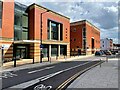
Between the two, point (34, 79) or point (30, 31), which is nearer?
point (34, 79)

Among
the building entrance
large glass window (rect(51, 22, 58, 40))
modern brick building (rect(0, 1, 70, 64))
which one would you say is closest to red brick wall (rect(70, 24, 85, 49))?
modern brick building (rect(0, 1, 70, 64))

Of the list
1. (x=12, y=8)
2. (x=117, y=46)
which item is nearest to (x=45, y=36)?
(x=12, y=8)

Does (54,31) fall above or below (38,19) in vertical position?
below

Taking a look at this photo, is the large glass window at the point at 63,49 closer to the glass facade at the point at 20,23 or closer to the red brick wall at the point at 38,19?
the red brick wall at the point at 38,19

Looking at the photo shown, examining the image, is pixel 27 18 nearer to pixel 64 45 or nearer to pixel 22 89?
pixel 64 45

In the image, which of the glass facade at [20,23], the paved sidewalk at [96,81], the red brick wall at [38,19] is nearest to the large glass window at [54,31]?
the red brick wall at [38,19]

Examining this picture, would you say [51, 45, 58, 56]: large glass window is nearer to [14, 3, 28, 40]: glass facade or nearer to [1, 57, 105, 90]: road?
[14, 3, 28, 40]: glass facade

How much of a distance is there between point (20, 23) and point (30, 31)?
2.93 meters

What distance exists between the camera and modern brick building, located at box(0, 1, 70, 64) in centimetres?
3161

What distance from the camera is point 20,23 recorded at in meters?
37.3

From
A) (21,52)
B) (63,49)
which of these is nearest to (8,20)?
(21,52)

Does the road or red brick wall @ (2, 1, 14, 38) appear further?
red brick wall @ (2, 1, 14, 38)

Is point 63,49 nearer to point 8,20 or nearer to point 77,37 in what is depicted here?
point 8,20

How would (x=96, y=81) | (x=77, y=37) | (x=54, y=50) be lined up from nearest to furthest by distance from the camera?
(x=96, y=81)
(x=54, y=50)
(x=77, y=37)
